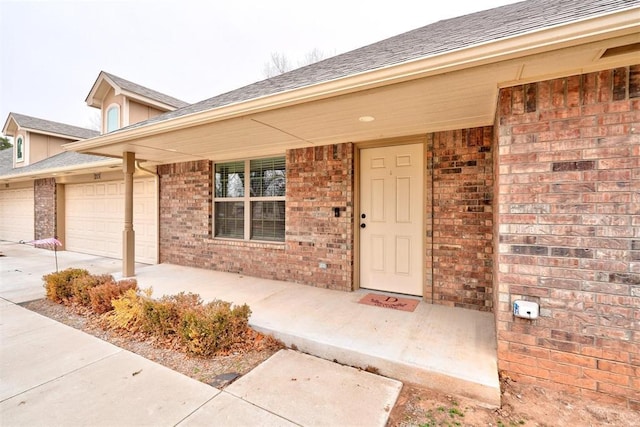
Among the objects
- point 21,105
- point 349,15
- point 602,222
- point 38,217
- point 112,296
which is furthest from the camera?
point 21,105

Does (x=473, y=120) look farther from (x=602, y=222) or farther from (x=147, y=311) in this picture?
(x=147, y=311)

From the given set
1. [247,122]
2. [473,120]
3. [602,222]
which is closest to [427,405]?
[602,222]

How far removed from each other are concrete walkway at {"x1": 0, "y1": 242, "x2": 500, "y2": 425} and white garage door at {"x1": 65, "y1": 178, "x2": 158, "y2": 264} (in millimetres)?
3263

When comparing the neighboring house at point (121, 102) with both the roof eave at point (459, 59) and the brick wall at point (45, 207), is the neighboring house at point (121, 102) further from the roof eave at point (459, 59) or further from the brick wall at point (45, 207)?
the roof eave at point (459, 59)

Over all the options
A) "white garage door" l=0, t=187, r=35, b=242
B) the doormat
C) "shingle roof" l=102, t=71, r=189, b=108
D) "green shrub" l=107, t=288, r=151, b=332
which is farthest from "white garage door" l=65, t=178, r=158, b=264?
the doormat

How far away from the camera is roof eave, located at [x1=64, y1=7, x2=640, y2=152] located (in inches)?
67.9

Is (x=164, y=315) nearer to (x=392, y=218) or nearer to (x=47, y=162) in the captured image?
(x=392, y=218)

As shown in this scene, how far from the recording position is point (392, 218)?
437cm

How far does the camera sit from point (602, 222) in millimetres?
2139

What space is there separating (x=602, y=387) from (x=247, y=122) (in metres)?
3.95

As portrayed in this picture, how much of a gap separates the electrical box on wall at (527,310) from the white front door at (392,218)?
178 centimetres

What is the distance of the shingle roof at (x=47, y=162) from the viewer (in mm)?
9007

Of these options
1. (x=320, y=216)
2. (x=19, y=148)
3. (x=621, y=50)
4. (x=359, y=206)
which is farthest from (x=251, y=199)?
(x=19, y=148)

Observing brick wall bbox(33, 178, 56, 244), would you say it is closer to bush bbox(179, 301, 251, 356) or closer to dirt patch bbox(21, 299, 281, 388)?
dirt patch bbox(21, 299, 281, 388)
